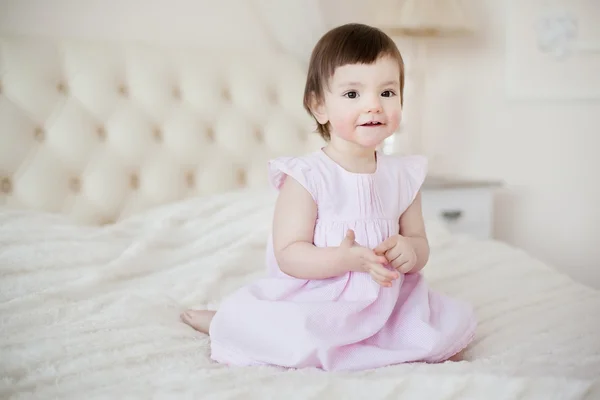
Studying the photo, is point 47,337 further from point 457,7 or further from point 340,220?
point 457,7

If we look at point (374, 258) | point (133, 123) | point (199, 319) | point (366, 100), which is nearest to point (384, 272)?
point (374, 258)

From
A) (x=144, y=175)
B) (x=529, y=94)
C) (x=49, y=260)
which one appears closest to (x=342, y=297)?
(x=49, y=260)

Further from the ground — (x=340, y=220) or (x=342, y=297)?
(x=340, y=220)

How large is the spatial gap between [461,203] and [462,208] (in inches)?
0.8

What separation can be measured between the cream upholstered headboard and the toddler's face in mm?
1097

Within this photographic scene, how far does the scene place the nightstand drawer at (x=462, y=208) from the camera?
226cm

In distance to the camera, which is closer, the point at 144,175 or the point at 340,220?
the point at 340,220

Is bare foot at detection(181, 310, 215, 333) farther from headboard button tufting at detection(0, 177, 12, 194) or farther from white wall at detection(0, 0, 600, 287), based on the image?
white wall at detection(0, 0, 600, 287)

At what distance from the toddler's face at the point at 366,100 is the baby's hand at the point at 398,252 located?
19 centimetres

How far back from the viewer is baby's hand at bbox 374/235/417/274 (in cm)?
90

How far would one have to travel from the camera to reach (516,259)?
5.37 feet

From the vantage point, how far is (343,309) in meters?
0.92

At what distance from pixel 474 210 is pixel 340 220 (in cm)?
147

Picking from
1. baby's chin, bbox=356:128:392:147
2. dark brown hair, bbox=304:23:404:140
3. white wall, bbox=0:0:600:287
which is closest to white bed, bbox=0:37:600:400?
baby's chin, bbox=356:128:392:147
